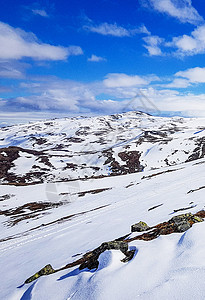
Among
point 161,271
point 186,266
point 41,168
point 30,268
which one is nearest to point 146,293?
point 161,271

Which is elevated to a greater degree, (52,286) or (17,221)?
(52,286)

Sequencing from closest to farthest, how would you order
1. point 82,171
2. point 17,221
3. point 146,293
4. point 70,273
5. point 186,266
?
point 146,293
point 186,266
point 70,273
point 17,221
point 82,171

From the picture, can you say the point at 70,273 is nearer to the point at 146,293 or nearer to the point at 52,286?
the point at 52,286

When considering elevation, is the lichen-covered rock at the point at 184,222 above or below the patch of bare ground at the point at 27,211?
above

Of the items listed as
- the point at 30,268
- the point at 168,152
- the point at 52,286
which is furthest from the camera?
the point at 168,152

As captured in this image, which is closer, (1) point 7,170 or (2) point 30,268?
(2) point 30,268

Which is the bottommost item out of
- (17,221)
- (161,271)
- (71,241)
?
(17,221)

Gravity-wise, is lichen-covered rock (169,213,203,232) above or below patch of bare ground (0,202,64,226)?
above

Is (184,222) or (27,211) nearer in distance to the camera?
(184,222)

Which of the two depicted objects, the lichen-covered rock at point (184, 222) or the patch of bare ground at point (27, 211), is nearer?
the lichen-covered rock at point (184, 222)

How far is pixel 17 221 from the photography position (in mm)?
39250

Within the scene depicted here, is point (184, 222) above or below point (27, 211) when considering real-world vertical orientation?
above

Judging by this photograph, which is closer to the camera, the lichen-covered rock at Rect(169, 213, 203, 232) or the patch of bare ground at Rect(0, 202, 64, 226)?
the lichen-covered rock at Rect(169, 213, 203, 232)

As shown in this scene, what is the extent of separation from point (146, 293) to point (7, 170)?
351 ft
